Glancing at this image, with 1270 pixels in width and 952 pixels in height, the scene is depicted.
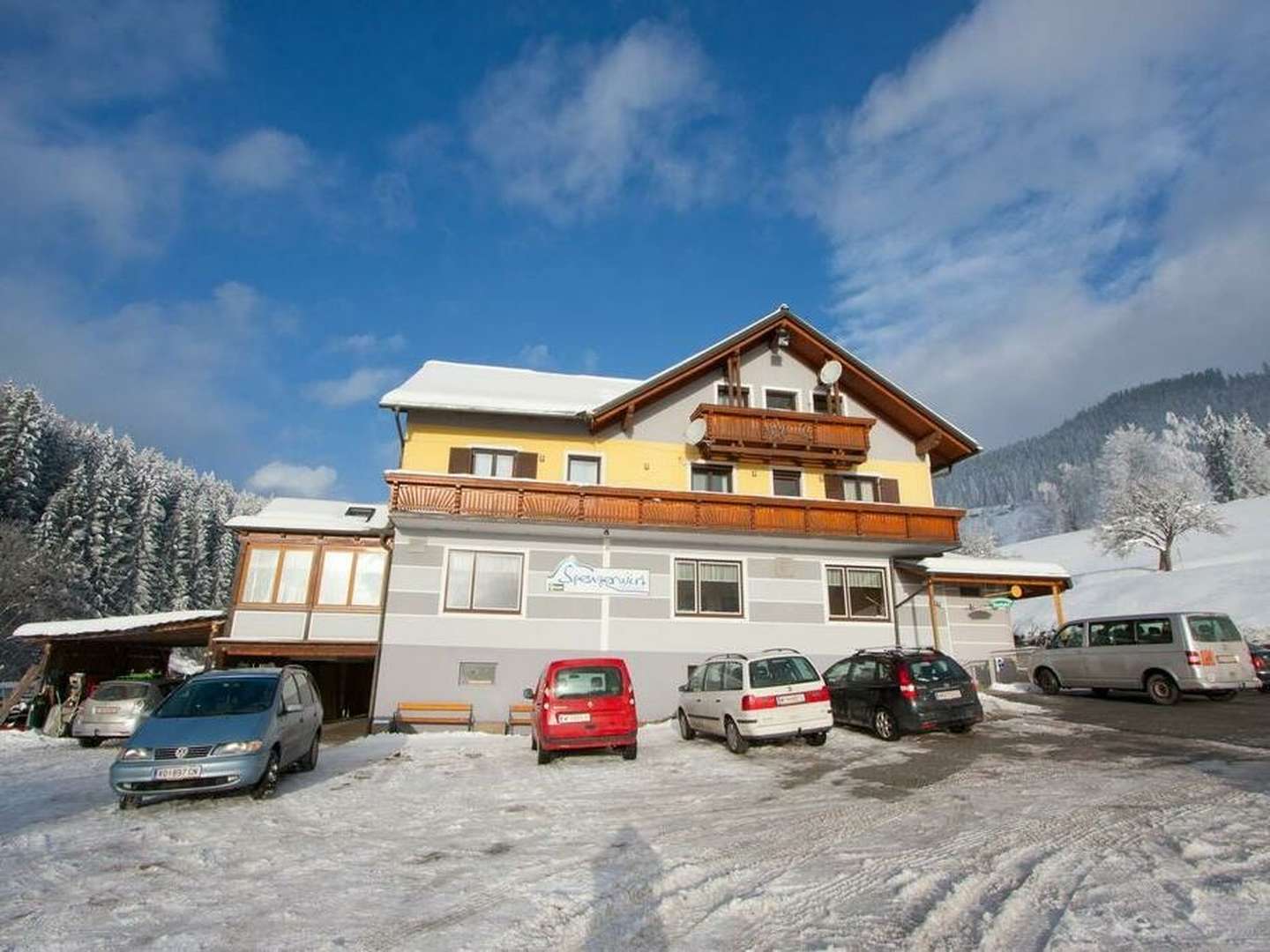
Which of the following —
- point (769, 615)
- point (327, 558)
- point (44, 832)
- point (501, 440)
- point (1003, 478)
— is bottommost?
point (44, 832)

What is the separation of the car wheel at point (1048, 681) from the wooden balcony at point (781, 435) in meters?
8.19

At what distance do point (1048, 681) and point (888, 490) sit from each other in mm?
7274

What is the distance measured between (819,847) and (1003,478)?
674ft

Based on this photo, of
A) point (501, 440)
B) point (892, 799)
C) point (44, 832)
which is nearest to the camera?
point (44, 832)

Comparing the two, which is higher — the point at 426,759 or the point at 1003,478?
the point at 1003,478

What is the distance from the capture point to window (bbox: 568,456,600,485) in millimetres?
20830

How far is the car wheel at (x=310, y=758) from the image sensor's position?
11.4m

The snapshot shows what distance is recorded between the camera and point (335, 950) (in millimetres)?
4422

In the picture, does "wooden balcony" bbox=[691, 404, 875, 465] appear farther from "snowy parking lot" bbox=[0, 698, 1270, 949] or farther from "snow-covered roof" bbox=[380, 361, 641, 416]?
"snowy parking lot" bbox=[0, 698, 1270, 949]

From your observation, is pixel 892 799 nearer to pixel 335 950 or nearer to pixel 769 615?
pixel 335 950

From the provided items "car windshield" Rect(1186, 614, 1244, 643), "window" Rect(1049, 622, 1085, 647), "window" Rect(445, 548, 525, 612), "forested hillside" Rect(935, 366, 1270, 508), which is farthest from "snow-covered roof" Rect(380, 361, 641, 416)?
"forested hillside" Rect(935, 366, 1270, 508)

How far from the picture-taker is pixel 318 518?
20.2 m

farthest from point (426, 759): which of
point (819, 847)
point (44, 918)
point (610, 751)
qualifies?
point (819, 847)

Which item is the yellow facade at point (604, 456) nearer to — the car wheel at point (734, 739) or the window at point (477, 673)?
the window at point (477, 673)
